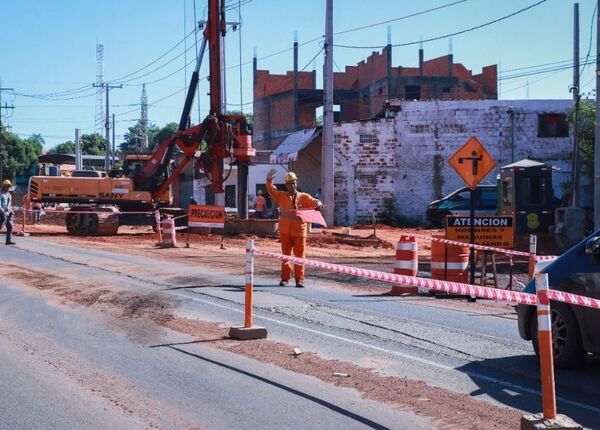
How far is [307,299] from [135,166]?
21.5 metres

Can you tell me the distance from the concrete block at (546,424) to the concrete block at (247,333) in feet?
14.4

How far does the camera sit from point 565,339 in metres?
7.74

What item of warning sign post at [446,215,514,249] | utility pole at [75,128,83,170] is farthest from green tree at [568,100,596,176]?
utility pole at [75,128,83,170]

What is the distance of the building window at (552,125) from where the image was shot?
36.7 metres

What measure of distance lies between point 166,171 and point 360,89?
117 feet

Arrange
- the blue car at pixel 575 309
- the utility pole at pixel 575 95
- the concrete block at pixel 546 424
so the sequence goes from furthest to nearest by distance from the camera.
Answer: the utility pole at pixel 575 95
the blue car at pixel 575 309
the concrete block at pixel 546 424

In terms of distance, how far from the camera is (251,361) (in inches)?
324

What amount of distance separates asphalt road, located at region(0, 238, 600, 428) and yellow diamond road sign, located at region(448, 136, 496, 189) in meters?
3.07

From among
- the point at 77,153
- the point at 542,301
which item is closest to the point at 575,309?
the point at 542,301

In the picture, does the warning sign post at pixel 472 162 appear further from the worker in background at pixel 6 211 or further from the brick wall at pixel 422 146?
the brick wall at pixel 422 146

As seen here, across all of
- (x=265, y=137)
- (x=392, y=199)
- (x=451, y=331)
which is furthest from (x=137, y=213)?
(x=265, y=137)

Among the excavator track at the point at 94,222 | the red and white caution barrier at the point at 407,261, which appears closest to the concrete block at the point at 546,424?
the red and white caution barrier at the point at 407,261

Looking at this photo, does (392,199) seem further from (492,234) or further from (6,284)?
(6,284)

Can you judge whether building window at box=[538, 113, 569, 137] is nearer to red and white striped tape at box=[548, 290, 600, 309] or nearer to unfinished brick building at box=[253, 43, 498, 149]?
unfinished brick building at box=[253, 43, 498, 149]
